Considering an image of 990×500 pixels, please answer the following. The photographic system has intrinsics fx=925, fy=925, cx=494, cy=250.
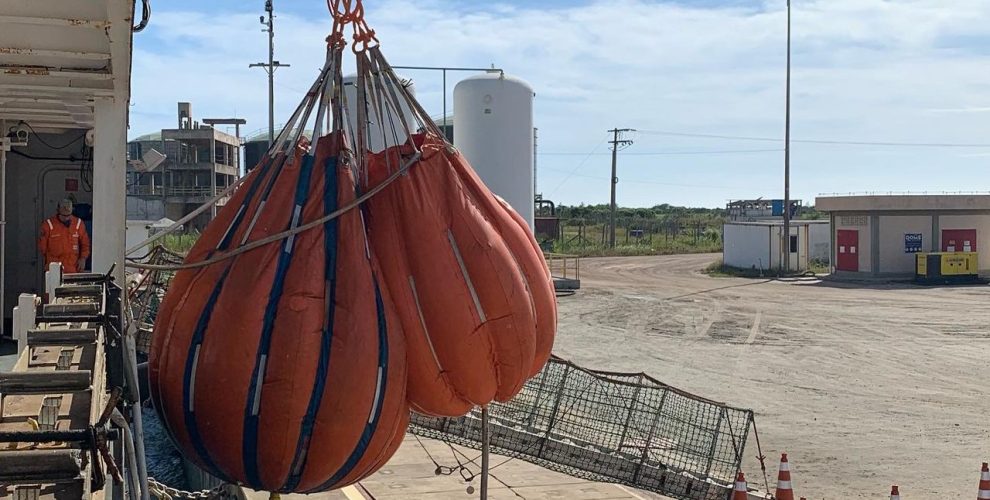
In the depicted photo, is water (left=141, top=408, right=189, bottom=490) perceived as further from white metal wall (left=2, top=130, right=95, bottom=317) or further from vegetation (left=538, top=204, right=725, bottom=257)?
vegetation (left=538, top=204, right=725, bottom=257)

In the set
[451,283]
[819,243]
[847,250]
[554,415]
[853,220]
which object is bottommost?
[554,415]

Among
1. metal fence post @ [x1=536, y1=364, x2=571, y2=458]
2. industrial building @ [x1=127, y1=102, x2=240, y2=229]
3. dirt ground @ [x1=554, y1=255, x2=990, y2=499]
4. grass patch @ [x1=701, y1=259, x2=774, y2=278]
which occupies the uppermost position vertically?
industrial building @ [x1=127, y1=102, x2=240, y2=229]

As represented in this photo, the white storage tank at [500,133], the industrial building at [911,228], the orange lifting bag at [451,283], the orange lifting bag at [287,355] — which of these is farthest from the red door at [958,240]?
the orange lifting bag at [287,355]

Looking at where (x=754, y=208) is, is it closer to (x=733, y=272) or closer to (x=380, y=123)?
(x=733, y=272)

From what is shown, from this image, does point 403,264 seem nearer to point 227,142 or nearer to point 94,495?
point 94,495

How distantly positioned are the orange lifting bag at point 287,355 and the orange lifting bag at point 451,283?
0.46 ft

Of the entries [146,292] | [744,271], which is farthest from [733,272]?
[146,292]

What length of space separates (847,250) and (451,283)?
3891 centimetres

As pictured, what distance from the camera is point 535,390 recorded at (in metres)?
11.0

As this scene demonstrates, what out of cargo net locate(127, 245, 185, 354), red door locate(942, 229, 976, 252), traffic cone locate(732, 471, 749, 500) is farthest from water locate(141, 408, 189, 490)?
red door locate(942, 229, 976, 252)

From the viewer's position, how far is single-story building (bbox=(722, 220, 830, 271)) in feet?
139

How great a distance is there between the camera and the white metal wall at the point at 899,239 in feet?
128

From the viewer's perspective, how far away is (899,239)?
3906 centimetres

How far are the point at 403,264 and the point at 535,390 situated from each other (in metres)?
6.72
